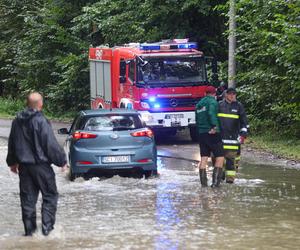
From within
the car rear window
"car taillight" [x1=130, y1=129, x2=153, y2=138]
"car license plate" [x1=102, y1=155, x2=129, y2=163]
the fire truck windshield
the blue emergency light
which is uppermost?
the blue emergency light

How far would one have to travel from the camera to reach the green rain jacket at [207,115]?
531 inches

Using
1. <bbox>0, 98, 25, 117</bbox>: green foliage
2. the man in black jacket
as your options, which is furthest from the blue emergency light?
<bbox>0, 98, 25, 117</bbox>: green foliage

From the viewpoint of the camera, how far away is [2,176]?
16.0m

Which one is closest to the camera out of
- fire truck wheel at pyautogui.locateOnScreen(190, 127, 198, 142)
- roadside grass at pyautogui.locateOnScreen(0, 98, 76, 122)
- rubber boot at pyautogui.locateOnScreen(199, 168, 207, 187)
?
rubber boot at pyautogui.locateOnScreen(199, 168, 207, 187)

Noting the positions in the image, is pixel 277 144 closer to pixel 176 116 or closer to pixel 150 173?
pixel 176 116

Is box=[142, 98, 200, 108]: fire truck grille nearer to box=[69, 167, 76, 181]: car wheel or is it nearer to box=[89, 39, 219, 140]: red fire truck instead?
box=[89, 39, 219, 140]: red fire truck

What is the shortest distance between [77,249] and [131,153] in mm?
6157

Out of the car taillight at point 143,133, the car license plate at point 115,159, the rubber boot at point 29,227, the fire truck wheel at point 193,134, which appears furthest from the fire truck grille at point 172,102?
the rubber boot at point 29,227

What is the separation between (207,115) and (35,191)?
5105mm

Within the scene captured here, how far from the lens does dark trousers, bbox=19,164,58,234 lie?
9.11 m

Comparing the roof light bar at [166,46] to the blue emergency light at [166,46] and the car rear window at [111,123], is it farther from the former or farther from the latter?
the car rear window at [111,123]

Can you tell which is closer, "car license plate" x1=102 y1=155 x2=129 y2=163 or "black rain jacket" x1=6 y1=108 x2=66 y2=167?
"black rain jacket" x1=6 y1=108 x2=66 y2=167

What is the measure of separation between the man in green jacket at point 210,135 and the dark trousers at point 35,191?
16.1ft

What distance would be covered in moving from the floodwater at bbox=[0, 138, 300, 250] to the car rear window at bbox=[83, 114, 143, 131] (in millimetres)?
1030
